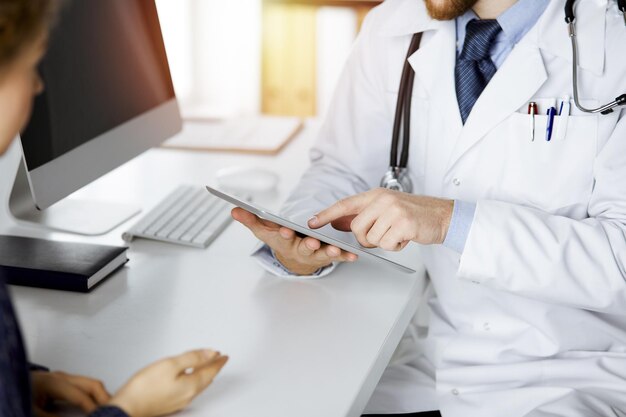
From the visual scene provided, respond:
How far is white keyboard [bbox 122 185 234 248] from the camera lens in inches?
50.8

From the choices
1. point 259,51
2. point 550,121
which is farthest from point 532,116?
point 259,51

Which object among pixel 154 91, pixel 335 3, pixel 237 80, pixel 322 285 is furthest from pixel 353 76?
pixel 237 80

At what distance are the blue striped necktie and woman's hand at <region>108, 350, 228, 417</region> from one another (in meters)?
0.68

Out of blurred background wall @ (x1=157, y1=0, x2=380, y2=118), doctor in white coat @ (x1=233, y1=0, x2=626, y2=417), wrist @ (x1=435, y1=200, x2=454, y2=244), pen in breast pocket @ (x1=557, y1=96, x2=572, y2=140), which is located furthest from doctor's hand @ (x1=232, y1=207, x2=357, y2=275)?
blurred background wall @ (x1=157, y1=0, x2=380, y2=118)

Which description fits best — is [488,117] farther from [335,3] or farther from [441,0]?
[335,3]

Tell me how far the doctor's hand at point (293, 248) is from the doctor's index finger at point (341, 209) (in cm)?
3

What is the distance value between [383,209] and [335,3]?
105 inches

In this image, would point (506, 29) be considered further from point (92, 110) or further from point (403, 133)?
point (92, 110)

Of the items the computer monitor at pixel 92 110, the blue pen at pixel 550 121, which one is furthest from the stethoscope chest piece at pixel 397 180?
the computer monitor at pixel 92 110

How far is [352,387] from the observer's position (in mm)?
913

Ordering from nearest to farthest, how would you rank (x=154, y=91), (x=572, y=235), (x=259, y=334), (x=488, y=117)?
(x=259, y=334) < (x=572, y=235) < (x=488, y=117) < (x=154, y=91)

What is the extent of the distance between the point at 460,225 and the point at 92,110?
608 millimetres

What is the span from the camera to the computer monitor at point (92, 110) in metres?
1.14

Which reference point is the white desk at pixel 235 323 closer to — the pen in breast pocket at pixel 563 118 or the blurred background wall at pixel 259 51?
the pen in breast pocket at pixel 563 118
